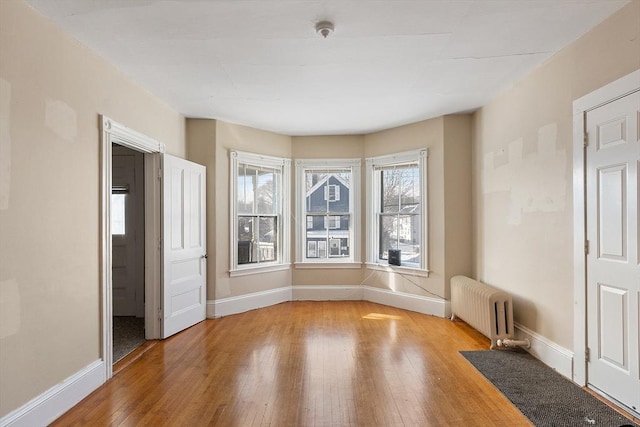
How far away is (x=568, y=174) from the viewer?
2.98 metres

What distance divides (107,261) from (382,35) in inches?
113

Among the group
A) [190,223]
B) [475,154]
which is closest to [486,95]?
[475,154]

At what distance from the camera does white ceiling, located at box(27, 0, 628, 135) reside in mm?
2375

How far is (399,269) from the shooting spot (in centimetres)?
532

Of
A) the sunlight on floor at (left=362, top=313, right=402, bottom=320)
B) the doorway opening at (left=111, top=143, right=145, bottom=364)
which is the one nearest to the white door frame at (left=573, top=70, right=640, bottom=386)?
the sunlight on floor at (left=362, top=313, right=402, bottom=320)

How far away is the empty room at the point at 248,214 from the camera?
238cm

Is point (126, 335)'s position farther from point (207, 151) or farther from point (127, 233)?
point (207, 151)

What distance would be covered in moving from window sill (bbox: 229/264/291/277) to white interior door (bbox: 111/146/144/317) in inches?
52.6

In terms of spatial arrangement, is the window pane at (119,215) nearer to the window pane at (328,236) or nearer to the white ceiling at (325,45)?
the white ceiling at (325,45)

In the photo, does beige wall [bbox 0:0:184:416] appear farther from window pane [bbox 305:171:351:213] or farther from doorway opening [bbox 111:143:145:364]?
window pane [bbox 305:171:351:213]

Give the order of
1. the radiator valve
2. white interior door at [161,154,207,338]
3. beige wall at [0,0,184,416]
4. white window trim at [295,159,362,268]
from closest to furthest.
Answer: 1. beige wall at [0,0,184,416]
2. the radiator valve
3. white interior door at [161,154,207,338]
4. white window trim at [295,159,362,268]

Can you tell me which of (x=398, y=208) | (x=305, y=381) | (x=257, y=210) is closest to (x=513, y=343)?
(x=305, y=381)

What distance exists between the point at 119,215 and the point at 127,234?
11.7 inches

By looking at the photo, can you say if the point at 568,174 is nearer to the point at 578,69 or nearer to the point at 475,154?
the point at 578,69
